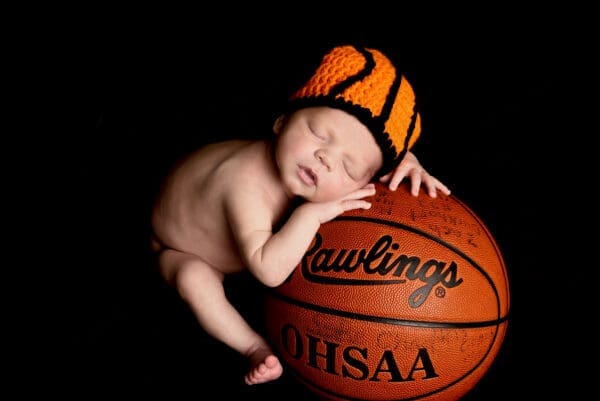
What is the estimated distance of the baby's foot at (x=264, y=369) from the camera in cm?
141

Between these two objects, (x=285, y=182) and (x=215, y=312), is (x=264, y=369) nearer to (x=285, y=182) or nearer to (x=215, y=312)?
(x=215, y=312)

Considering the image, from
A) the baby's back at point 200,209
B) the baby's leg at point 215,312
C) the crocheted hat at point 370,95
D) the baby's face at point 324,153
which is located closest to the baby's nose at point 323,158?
the baby's face at point 324,153

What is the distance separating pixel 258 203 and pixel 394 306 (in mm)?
421

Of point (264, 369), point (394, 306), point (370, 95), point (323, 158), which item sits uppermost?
point (370, 95)

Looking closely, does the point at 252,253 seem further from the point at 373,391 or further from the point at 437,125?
the point at 437,125

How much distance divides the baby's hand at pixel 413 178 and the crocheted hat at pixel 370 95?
5cm

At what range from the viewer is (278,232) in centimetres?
139

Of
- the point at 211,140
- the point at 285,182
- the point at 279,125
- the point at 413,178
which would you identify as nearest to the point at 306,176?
the point at 285,182

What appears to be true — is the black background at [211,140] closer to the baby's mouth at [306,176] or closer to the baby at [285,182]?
the baby at [285,182]

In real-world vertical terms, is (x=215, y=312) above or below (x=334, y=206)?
below

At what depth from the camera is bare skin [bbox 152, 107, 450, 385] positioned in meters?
1.35

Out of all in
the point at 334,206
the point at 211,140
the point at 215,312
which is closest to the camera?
the point at 334,206

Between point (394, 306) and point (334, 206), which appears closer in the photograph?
point (394, 306)

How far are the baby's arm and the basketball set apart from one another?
1.0 inches
